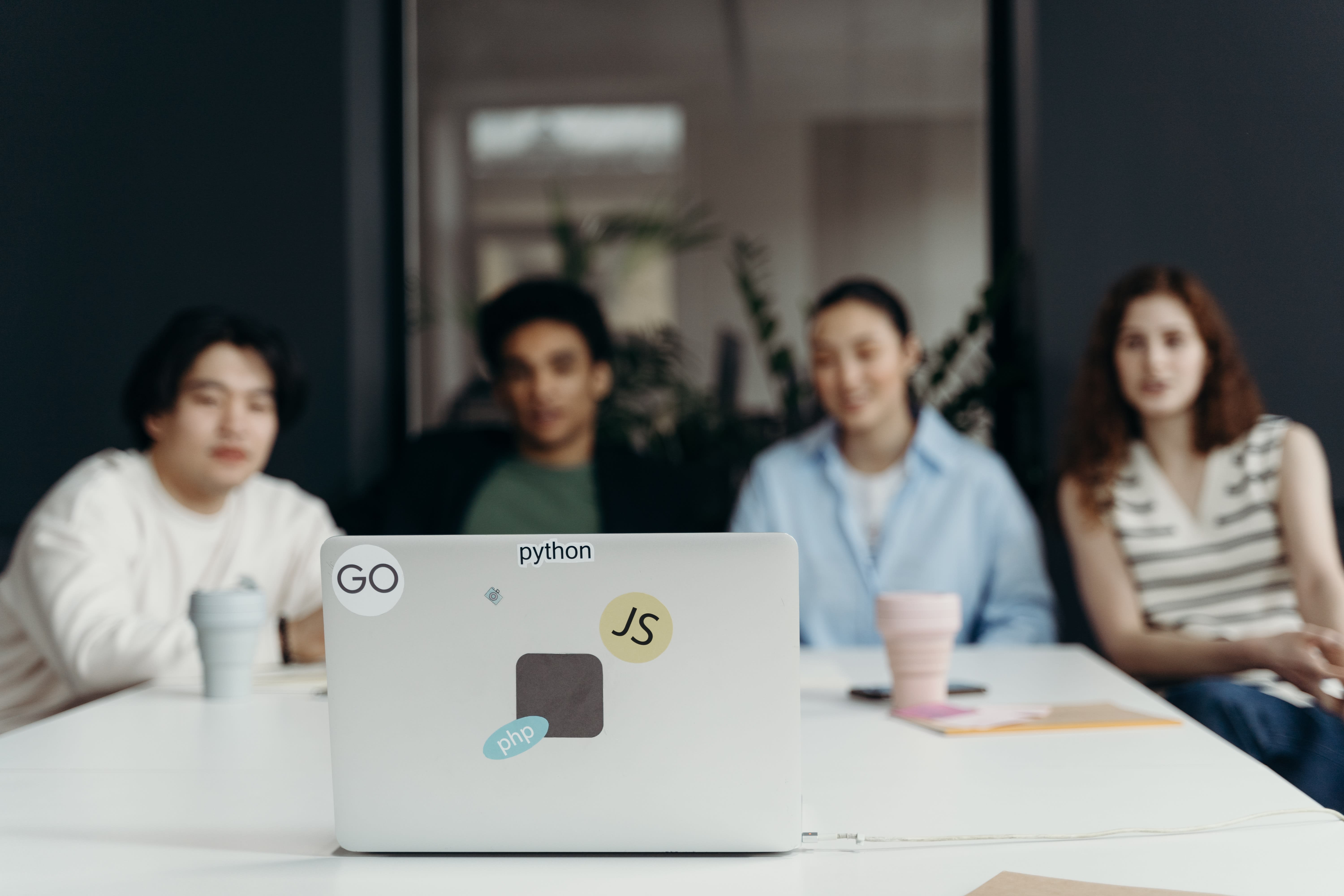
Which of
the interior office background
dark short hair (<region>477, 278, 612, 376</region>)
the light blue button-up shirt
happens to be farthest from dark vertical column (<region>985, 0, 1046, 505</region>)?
dark short hair (<region>477, 278, 612, 376</region>)

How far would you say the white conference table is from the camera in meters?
0.75

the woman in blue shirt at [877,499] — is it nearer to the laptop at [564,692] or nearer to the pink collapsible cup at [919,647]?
the pink collapsible cup at [919,647]

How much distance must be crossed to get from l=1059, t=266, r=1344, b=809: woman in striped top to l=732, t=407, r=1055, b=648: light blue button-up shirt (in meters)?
0.16

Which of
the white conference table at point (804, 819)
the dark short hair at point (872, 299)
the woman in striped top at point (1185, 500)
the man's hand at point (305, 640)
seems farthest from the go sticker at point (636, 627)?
the dark short hair at point (872, 299)

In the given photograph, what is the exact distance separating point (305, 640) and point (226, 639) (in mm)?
317

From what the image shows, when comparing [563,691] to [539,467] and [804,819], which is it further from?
[539,467]

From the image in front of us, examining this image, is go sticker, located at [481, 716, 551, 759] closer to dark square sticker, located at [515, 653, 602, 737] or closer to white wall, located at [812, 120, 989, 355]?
dark square sticker, located at [515, 653, 602, 737]

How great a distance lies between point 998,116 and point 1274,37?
3.97 ft

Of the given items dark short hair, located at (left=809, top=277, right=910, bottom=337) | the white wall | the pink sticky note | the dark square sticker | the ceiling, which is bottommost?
the pink sticky note

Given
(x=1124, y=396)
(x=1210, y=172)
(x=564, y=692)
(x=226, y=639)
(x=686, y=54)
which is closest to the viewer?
(x=564, y=692)

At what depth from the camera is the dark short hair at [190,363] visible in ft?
7.02

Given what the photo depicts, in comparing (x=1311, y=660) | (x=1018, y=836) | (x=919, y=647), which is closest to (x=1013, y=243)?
(x=1311, y=660)

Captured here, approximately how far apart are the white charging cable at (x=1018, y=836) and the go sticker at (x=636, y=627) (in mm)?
183

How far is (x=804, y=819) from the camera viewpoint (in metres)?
0.88
